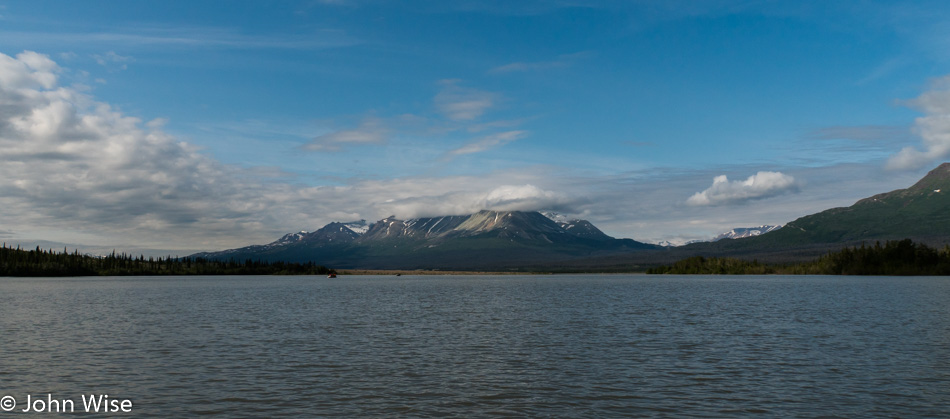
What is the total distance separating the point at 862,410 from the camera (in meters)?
27.8

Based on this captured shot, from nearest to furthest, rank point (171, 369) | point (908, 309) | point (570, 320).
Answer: point (171, 369) → point (570, 320) → point (908, 309)

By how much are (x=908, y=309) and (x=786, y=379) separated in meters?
69.2

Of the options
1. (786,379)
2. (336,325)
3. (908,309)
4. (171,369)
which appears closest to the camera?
(786,379)

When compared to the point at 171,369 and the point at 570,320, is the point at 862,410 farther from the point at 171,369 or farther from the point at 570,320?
the point at 570,320

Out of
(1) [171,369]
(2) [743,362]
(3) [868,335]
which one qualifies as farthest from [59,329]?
(3) [868,335]

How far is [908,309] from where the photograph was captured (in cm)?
8912

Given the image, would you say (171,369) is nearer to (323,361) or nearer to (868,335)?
(323,361)

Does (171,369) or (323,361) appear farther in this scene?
(323,361)

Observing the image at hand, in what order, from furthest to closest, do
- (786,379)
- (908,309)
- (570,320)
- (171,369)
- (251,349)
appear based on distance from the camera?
(908,309) → (570,320) → (251,349) → (171,369) → (786,379)

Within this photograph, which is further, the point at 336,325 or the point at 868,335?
the point at 336,325

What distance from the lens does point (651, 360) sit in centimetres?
4194

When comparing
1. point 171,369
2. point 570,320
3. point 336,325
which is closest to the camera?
point 171,369

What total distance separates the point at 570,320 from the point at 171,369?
1801 inches

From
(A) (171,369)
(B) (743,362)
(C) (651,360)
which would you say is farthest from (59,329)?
(B) (743,362)
